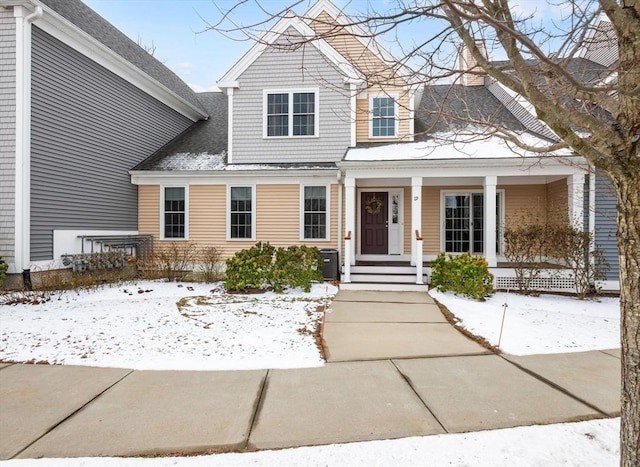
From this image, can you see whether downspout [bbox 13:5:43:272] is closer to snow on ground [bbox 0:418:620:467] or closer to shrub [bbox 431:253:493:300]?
snow on ground [bbox 0:418:620:467]

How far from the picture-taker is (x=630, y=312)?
6.81 ft

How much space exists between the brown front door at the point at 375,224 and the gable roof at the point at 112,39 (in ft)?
27.2

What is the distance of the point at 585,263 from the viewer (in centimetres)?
884

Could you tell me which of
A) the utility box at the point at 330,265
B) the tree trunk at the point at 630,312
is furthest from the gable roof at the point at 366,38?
the utility box at the point at 330,265

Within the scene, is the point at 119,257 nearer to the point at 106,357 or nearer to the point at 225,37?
the point at 106,357

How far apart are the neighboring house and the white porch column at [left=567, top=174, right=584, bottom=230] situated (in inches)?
486

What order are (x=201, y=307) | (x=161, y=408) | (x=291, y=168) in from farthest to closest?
(x=291, y=168) → (x=201, y=307) → (x=161, y=408)

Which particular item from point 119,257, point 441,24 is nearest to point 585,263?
point 441,24

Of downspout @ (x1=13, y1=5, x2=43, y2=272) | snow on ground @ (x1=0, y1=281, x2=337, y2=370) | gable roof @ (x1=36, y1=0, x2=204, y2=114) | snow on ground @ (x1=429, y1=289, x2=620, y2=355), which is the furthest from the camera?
gable roof @ (x1=36, y1=0, x2=204, y2=114)

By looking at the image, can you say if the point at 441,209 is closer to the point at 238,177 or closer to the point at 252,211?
the point at 252,211

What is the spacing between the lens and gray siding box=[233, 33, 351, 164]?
480 inches

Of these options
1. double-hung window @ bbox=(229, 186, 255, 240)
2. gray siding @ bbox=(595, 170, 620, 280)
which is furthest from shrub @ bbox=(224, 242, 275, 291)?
gray siding @ bbox=(595, 170, 620, 280)

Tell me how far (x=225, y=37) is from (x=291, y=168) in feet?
29.7

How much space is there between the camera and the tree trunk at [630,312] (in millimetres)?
2035
